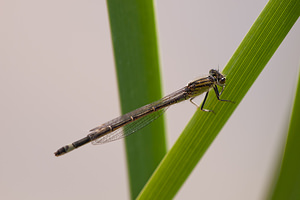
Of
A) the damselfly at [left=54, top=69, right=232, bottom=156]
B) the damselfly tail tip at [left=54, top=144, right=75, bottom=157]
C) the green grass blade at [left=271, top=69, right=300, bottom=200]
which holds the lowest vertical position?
the green grass blade at [left=271, top=69, right=300, bottom=200]

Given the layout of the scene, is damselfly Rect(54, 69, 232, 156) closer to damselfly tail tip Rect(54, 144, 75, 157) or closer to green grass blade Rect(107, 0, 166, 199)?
damselfly tail tip Rect(54, 144, 75, 157)

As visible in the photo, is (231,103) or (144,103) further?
(144,103)

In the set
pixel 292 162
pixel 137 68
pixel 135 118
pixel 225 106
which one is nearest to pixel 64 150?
pixel 135 118

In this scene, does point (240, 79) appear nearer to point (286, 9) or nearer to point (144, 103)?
point (286, 9)

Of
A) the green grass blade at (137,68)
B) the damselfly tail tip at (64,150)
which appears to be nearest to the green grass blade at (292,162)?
the green grass blade at (137,68)

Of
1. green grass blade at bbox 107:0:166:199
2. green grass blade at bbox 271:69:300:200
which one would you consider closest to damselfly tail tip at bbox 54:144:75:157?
green grass blade at bbox 107:0:166:199

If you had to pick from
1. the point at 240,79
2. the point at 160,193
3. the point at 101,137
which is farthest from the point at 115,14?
the point at 101,137
